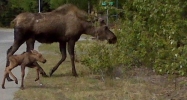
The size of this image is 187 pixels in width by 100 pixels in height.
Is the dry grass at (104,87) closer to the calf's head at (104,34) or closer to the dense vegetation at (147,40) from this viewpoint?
the dense vegetation at (147,40)

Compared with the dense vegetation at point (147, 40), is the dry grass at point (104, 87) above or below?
below

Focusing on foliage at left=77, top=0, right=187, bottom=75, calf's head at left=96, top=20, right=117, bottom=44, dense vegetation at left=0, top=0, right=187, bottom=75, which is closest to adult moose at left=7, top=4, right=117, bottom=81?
calf's head at left=96, top=20, right=117, bottom=44

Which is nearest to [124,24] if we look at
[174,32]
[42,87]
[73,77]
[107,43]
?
[107,43]

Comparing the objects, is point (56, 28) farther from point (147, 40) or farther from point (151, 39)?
point (151, 39)

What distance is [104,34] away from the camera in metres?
13.4

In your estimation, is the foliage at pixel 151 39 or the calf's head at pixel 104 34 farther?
the calf's head at pixel 104 34

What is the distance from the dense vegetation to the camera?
9.13m

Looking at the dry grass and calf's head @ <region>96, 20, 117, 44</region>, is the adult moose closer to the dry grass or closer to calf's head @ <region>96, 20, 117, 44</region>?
calf's head @ <region>96, 20, 117, 44</region>

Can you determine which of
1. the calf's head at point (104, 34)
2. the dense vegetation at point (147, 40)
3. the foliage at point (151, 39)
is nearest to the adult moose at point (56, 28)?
the calf's head at point (104, 34)

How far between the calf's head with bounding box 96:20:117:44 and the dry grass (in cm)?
96

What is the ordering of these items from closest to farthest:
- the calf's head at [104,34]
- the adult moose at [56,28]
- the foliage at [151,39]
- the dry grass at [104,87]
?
the foliage at [151,39] < the dry grass at [104,87] < the adult moose at [56,28] < the calf's head at [104,34]

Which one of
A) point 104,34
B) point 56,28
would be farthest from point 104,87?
point 104,34

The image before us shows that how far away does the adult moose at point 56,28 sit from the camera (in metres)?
12.4

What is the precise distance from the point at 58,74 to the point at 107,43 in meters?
1.54
